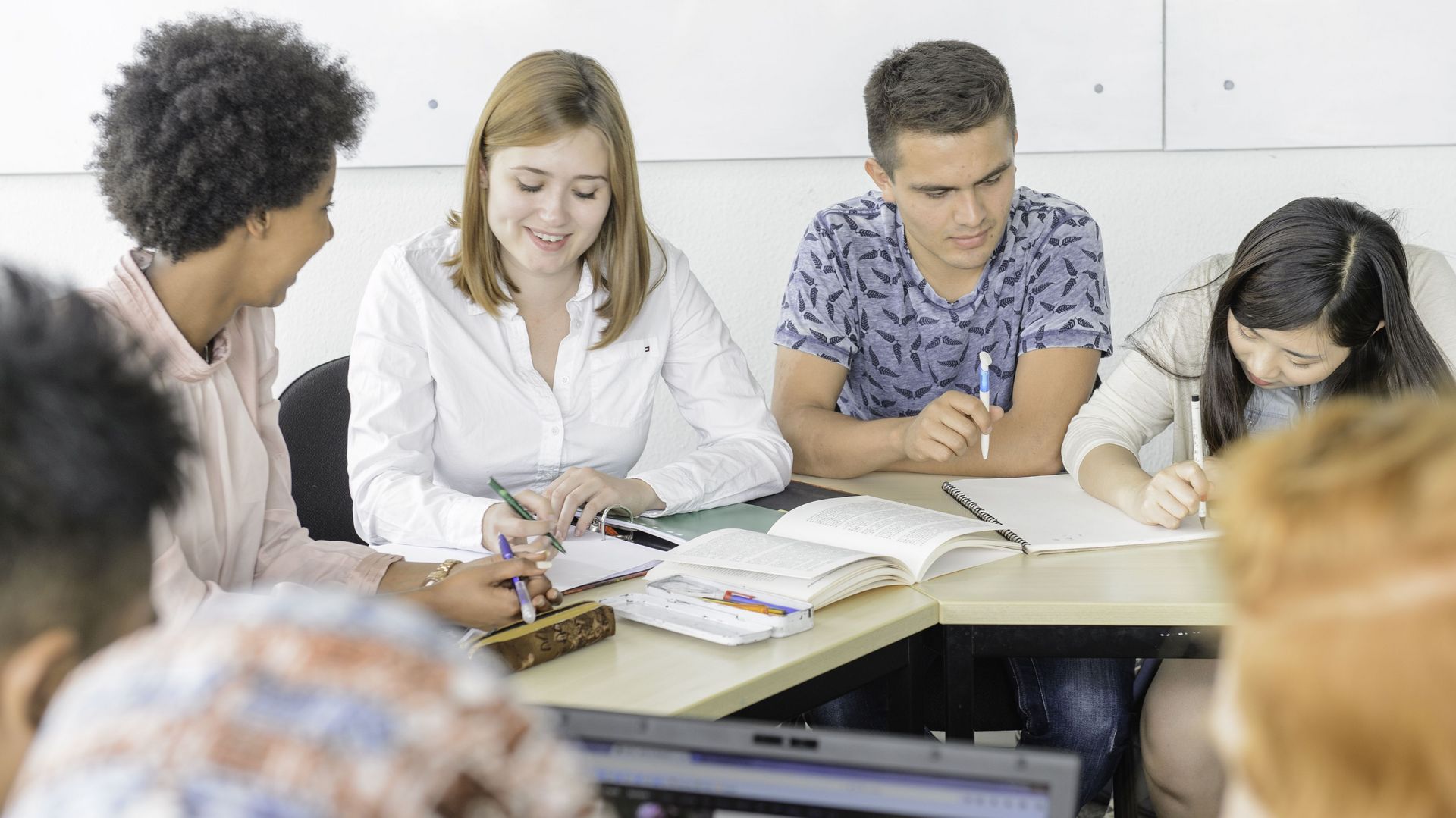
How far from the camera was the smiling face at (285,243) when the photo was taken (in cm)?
133

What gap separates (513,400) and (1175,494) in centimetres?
96

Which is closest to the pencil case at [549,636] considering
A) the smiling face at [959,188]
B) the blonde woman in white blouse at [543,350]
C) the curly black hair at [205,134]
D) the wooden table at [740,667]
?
the wooden table at [740,667]

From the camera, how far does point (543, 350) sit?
1.96 m

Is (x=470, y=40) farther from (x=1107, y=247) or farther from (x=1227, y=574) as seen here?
(x=1227, y=574)

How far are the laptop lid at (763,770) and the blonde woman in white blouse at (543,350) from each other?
933mm

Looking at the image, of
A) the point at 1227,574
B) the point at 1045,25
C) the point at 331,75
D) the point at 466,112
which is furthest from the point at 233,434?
the point at 1045,25

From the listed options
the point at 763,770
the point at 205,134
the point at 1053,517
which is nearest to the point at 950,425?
the point at 1053,517

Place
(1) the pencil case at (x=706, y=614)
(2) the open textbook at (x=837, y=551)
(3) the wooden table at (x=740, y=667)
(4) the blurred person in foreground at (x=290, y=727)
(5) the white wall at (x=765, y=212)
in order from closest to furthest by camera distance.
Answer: (4) the blurred person in foreground at (x=290, y=727), (3) the wooden table at (x=740, y=667), (1) the pencil case at (x=706, y=614), (2) the open textbook at (x=837, y=551), (5) the white wall at (x=765, y=212)

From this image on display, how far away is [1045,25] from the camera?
268cm

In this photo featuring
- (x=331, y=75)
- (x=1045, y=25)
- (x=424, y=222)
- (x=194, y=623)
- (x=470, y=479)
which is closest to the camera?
(x=194, y=623)

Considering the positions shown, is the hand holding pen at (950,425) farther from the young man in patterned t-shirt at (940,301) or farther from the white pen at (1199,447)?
the white pen at (1199,447)

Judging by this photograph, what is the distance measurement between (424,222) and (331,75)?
1.58 meters

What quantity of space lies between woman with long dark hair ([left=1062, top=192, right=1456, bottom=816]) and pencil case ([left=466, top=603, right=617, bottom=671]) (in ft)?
2.55

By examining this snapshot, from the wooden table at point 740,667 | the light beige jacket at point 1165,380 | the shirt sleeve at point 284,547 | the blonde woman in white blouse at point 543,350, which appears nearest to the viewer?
the wooden table at point 740,667
